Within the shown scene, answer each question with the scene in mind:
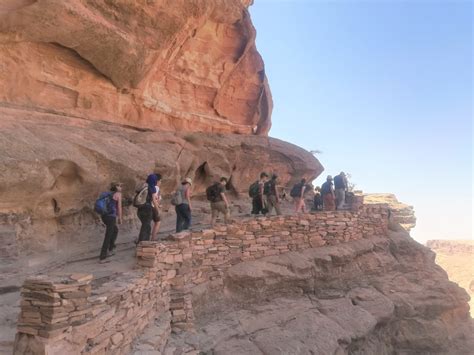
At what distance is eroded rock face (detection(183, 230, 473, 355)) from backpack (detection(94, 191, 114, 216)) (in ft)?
9.18

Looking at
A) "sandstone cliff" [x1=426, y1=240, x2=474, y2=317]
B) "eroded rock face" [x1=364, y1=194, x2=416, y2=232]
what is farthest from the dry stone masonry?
"sandstone cliff" [x1=426, y1=240, x2=474, y2=317]

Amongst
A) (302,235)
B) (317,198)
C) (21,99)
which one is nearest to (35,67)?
(21,99)

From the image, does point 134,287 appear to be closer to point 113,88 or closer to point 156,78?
point 113,88

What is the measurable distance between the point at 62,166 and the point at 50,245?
6.36ft

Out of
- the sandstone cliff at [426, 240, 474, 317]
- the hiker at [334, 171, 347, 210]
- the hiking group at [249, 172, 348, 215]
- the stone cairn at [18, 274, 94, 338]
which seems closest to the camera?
the stone cairn at [18, 274, 94, 338]

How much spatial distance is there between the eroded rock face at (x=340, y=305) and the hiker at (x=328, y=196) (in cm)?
180

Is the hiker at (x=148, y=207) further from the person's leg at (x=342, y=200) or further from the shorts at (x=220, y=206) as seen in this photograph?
the person's leg at (x=342, y=200)

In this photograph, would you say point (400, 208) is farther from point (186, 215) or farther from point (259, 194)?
point (186, 215)

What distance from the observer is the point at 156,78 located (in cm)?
1359

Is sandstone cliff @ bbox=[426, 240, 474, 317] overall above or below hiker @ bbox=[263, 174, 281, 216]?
below

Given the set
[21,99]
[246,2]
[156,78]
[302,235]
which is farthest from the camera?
[246,2]

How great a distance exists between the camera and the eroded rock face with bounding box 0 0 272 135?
31.4 ft

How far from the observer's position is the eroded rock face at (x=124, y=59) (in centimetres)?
956

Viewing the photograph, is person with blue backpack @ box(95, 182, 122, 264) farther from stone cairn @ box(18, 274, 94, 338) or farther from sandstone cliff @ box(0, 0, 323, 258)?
stone cairn @ box(18, 274, 94, 338)
